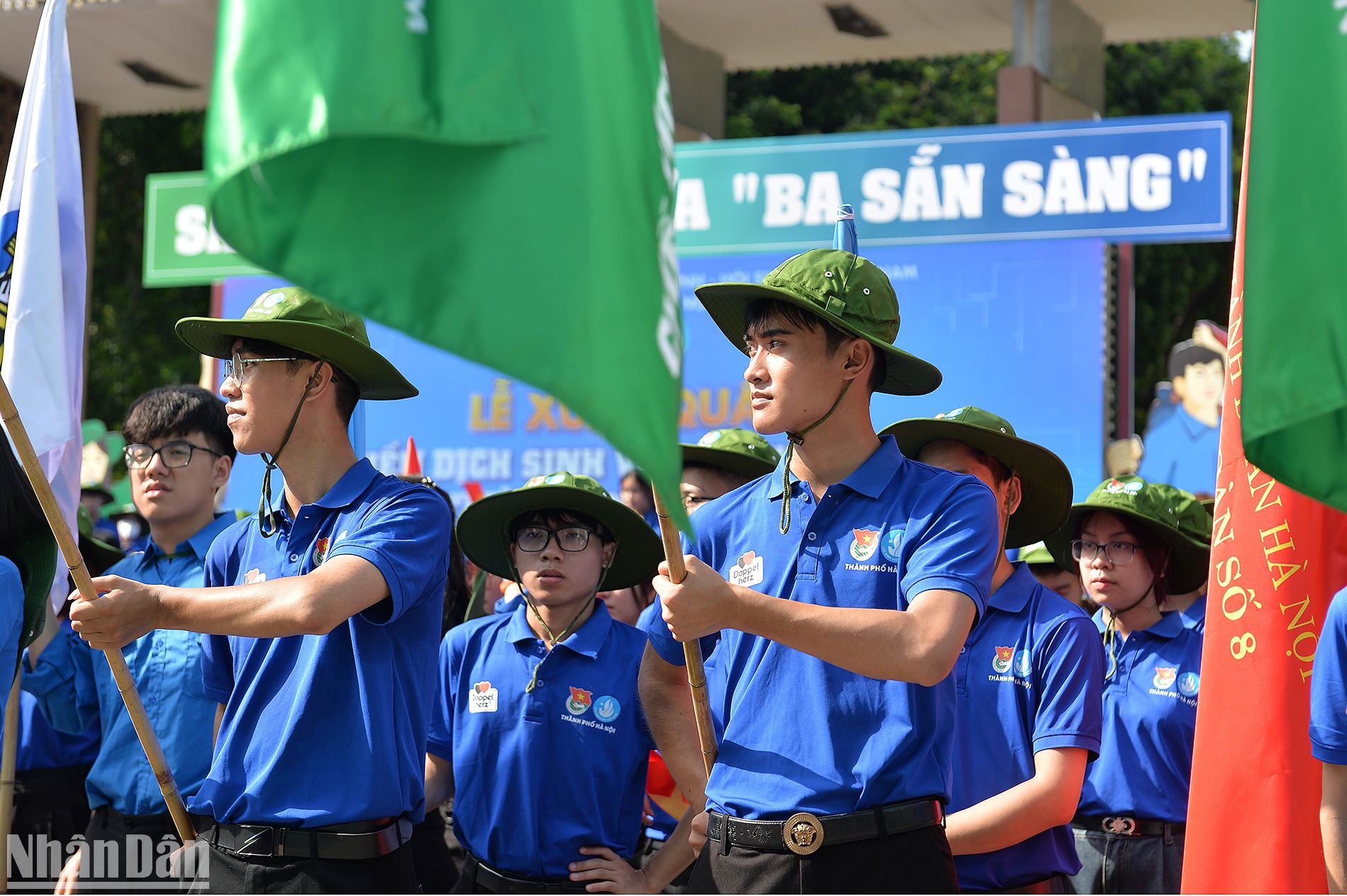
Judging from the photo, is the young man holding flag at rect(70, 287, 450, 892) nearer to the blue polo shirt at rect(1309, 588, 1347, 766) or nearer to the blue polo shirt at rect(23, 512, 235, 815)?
the blue polo shirt at rect(23, 512, 235, 815)

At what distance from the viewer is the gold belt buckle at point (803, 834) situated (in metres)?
3.30

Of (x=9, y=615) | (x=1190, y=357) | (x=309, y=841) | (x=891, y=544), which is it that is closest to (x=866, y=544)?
(x=891, y=544)

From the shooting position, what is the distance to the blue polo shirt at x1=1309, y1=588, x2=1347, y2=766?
359 cm

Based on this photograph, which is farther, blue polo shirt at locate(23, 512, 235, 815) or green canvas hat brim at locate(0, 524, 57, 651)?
blue polo shirt at locate(23, 512, 235, 815)

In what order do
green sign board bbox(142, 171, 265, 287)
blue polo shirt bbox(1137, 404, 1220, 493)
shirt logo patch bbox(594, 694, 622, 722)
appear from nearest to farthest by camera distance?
shirt logo patch bbox(594, 694, 622, 722) → blue polo shirt bbox(1137, 404, 1220, 493) → green sign board bbox(142, 171, 265, 287)

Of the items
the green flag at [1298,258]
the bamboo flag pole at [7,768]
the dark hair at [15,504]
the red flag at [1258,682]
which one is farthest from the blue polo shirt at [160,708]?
the green flag at [1298,258]

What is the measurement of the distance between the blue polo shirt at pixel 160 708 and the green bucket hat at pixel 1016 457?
2.34 m

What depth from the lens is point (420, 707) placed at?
4023mm

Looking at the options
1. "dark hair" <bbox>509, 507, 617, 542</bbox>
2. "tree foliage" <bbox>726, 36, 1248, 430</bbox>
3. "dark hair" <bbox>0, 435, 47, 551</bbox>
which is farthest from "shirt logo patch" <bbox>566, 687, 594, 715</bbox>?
"tree foliage" <bbox>726, 36, 1248, 430</bbox>

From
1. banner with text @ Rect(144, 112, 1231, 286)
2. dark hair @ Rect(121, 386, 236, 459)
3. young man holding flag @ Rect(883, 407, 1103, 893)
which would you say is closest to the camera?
young man holding flag @ Rect(883, 407, 1103, 893)

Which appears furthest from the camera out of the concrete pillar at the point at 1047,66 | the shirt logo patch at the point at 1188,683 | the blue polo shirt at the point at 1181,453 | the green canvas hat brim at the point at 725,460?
the concrete pillar at the point at 1047,66

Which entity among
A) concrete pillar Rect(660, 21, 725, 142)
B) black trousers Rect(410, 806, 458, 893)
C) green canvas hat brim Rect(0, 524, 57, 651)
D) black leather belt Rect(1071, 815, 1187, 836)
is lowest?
black trousers Rect(410, 806, 458, 893)

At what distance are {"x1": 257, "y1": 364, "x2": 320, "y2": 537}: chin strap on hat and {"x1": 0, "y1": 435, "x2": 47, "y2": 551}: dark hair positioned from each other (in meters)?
0.57

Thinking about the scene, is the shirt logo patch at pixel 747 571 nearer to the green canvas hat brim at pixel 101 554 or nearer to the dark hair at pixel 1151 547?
the dark hair at pixel 1151 547
